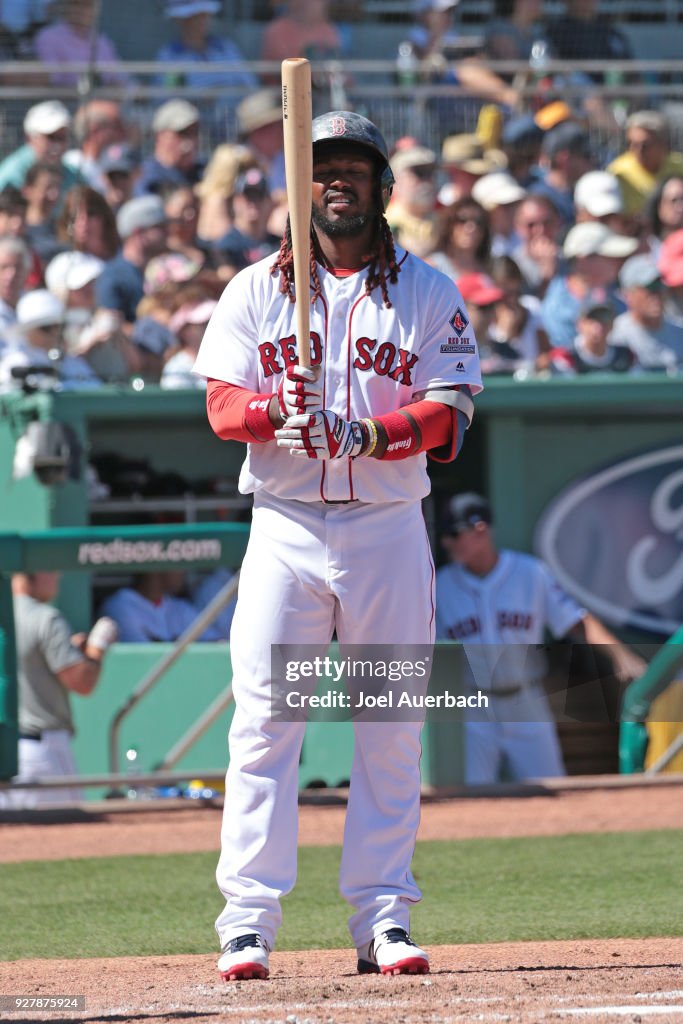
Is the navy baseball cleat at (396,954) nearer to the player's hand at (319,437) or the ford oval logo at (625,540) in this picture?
the player's hand at (319,437)

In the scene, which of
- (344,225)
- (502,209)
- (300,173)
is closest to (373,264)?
(344,225)

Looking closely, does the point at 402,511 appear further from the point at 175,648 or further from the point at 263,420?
the point at 175,648

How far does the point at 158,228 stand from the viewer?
9062 millimetres

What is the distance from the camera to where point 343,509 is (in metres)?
3.51

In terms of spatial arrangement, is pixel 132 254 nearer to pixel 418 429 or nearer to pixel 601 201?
pixel 601 201

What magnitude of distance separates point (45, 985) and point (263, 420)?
1.30 meters

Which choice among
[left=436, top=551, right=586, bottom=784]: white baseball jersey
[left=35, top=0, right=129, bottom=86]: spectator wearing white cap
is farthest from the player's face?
[left=35, top=0, right=129, bottom=86]: spectator wearing white cap

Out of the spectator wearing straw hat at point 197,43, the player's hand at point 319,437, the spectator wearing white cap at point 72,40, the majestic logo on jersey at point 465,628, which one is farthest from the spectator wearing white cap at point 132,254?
the player's hand at point 319,437

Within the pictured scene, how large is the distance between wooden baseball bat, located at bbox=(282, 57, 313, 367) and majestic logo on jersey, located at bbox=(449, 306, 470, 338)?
1.18ft

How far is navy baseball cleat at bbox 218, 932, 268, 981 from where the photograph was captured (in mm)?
3398

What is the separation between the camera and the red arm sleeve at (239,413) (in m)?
3.44

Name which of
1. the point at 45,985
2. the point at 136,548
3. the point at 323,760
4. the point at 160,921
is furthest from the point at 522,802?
the point at 45,985

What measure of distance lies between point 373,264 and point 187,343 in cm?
477

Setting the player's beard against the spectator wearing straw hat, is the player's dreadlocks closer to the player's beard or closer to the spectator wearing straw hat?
the player's beard
